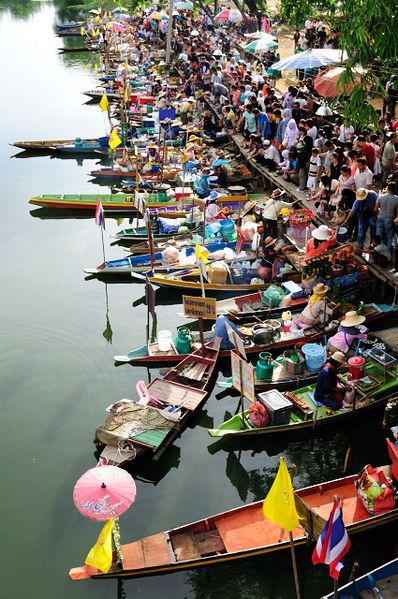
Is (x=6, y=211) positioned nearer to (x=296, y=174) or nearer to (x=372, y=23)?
(x=296, y=174)

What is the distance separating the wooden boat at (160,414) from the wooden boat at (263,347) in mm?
661

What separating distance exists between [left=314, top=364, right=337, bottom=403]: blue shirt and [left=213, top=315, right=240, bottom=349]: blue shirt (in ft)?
8.33

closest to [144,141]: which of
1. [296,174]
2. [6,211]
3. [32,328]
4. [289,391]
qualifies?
[6,211]

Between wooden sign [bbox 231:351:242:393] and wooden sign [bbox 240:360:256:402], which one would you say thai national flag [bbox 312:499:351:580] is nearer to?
wooden sign [bbox 240:360:256:402]

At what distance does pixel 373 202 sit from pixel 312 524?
786 centimetres

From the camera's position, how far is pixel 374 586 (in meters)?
8.09

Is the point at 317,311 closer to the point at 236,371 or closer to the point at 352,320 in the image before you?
the point at 352,320

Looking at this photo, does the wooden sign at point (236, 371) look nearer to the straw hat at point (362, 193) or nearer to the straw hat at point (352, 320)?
the straw hat at point (352, 320)

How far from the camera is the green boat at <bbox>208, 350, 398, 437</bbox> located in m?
11.4

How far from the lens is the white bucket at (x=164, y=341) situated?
13703 millimetres

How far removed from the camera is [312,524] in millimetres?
8609

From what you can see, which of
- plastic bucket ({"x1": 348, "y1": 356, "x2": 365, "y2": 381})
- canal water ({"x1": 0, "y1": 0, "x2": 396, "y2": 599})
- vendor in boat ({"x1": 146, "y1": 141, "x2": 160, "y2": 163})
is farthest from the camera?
vendor in boat ({"x1": 146, "y1": 141, "x2": 160, "y2": 163})

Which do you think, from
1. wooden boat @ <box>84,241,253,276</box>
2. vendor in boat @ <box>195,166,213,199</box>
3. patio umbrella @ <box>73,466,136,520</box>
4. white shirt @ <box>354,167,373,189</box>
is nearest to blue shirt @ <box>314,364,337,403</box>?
patio umbrella @ <box>73,466,136,520</box>

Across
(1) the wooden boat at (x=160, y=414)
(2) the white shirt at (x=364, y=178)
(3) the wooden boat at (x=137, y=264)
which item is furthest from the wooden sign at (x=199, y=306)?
(2) the white shirt at (x=364, y=178)
